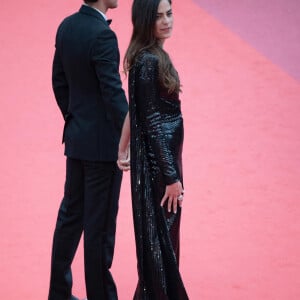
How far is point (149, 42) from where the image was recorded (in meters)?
2.55

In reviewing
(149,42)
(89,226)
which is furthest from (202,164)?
(149,42)

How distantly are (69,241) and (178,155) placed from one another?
0.61 m

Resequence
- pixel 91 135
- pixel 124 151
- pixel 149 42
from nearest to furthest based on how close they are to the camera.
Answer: pixel 149 42
pixel 124 151
pixel 91 135

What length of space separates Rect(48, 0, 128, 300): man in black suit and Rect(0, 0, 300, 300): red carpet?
1.29ft

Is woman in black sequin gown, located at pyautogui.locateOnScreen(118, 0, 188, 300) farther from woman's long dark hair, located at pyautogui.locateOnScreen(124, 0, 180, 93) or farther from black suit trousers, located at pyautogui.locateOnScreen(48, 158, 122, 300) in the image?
black suit trousers, located at pyautogui.locateOnScreen(48, 158, 122, 300)

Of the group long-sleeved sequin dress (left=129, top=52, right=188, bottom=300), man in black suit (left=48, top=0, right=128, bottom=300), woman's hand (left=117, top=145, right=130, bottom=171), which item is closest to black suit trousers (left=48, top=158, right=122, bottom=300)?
man in black suit (left=48, top=0, right=128, bottom=300)

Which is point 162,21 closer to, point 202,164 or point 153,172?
point 153,172

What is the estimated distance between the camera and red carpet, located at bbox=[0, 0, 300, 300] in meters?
3.40

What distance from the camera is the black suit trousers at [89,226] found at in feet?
9.27

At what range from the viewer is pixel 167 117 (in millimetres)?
2576

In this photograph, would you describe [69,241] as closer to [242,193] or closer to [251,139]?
[242,193]

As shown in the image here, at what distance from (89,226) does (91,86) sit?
498mm

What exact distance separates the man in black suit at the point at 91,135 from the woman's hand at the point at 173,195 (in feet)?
0.94

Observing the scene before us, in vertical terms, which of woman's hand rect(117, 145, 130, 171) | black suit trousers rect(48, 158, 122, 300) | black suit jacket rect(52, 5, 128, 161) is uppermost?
black suit jacket rect(52, 5, 128, 161)
